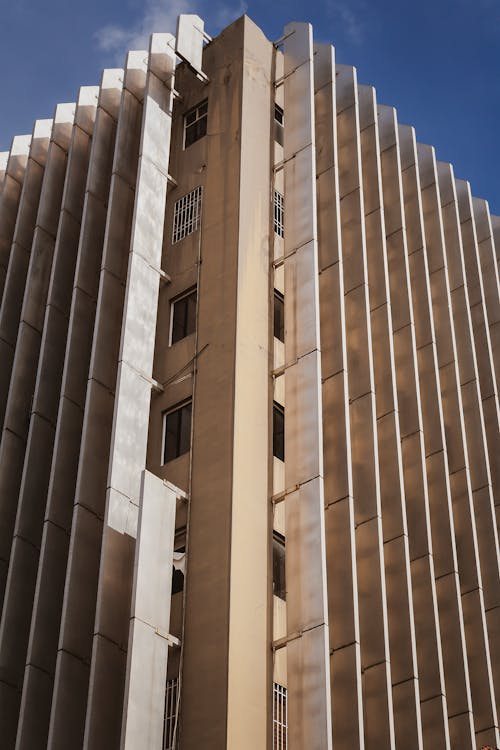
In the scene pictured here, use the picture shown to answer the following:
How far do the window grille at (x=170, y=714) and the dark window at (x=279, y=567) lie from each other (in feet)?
11.6

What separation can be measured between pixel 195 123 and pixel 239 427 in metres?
12.6

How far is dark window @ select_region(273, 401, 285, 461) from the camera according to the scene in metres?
31.5

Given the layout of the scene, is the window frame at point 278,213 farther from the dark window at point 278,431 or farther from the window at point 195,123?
the dark window at point 278,431

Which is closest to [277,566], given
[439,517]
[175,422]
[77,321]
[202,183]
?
[175,422]

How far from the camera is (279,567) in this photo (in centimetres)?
2978

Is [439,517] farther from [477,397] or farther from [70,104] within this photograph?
[70,104]

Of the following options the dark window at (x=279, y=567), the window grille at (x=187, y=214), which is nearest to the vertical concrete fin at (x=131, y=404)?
the window grille at (x=187, y=214)

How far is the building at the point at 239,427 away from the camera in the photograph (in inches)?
1077

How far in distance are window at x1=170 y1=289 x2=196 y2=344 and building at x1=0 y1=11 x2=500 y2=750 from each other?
9cm

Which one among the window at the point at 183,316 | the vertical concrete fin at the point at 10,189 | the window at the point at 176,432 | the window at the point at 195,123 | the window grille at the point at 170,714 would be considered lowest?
the window grille at the point at 170,714

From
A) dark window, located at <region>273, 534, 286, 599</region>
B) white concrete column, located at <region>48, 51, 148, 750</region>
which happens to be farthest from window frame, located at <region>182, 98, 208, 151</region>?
dark window, located at <region>273, 534, 286, 599</region>

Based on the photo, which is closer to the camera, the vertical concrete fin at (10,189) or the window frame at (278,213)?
the window frame at (278,213)

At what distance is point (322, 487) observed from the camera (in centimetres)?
2936

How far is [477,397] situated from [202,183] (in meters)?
12.2
